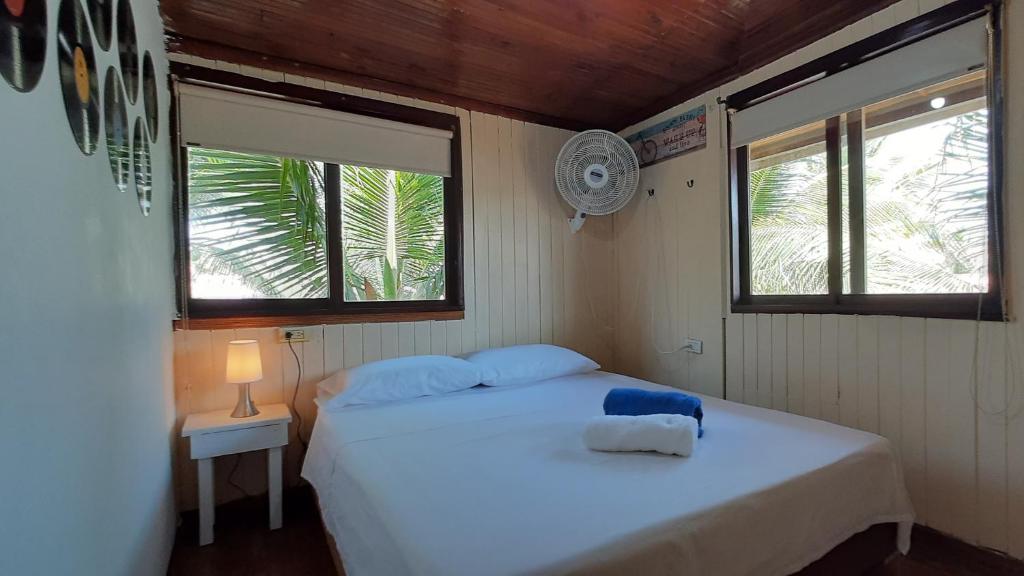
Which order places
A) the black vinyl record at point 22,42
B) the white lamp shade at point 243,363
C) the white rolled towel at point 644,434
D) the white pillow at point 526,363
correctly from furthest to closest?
1. the white pillow at point 526,363
2. the white lamp shade at point 243,363
3. the white rolled towel at point 644,434
4. the black vinyl record at point 22,42

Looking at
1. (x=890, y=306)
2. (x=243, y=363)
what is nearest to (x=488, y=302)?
(x=243, y=363)

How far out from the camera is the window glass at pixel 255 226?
2.33 m

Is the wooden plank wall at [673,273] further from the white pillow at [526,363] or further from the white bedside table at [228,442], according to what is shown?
the white bedside table at [228,442]

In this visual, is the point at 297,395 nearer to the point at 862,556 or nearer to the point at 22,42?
the point at 22,42

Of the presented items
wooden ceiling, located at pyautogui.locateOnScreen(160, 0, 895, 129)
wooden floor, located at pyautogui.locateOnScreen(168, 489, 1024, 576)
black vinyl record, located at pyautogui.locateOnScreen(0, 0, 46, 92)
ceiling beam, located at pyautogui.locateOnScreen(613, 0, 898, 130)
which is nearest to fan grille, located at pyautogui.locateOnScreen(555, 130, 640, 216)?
wooden ceiling, located at pyautogui.locateOnScreen(160, 0, 895, 129)

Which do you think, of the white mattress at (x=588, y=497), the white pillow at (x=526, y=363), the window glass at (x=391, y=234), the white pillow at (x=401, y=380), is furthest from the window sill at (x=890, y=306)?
the window glass at (x=391, y=234)

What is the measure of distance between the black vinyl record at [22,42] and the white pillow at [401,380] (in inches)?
64.7

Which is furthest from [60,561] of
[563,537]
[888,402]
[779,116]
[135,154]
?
[779,116]

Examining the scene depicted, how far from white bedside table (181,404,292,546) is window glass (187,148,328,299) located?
647 millimetres

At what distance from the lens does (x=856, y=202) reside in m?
2.16

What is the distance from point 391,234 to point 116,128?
1.67 m

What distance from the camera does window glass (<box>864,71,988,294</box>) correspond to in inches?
71.3

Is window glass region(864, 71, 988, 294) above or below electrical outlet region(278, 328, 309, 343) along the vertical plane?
above

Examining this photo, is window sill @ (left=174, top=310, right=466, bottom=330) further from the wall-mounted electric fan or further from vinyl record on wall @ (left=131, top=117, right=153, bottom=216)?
the wall-mounted electric fan
